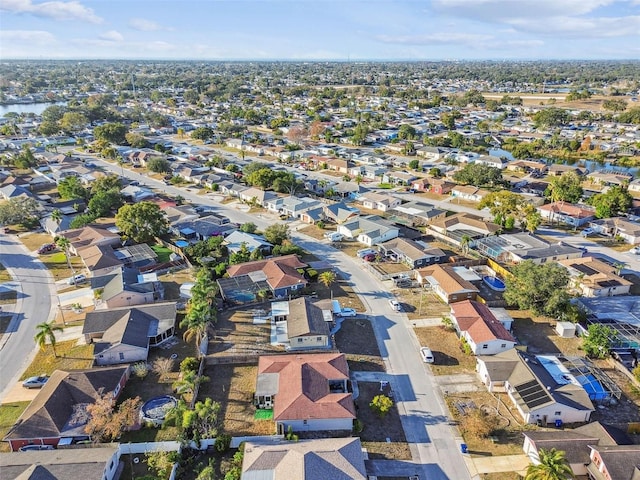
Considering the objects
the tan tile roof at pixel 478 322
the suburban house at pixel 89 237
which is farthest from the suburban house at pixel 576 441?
the suburban house at pixel 89 237

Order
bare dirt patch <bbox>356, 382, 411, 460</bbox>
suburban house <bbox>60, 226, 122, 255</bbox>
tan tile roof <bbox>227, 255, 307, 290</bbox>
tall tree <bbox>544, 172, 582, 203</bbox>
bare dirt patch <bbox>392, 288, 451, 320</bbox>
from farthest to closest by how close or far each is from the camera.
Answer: tall tree <bbox>544, 172, 582, 203</bbox>
suburban house <bbox>60, 226, 122, 255</bbox>
tan tile roof <bbox>227, 255, 307, 290</bbox>
bare dirt patch <bbox>392, 288, 451, 320</bbox>
bare dirt patch <bbox>356, 382, 411, 460</bbox>

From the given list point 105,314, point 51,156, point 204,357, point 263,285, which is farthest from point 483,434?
point 51,156

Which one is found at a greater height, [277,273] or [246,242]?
[277,273]

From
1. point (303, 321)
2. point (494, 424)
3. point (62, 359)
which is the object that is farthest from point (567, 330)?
point (62, 359)

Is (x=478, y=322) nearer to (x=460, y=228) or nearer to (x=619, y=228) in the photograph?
(x=460, y=228)

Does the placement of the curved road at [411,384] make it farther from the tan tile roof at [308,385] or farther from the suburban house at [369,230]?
the suburban house at [369,230]

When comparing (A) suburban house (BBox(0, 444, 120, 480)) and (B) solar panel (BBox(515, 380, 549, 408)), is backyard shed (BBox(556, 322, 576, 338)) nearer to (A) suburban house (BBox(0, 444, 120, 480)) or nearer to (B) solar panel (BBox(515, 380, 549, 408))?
(B) solar panel (BBox(515, 380, 549, 408))

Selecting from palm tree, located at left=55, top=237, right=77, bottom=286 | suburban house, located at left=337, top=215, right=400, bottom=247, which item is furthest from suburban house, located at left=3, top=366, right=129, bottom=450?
suburban house, located at left=337, top=215, right=400, bottom=247
